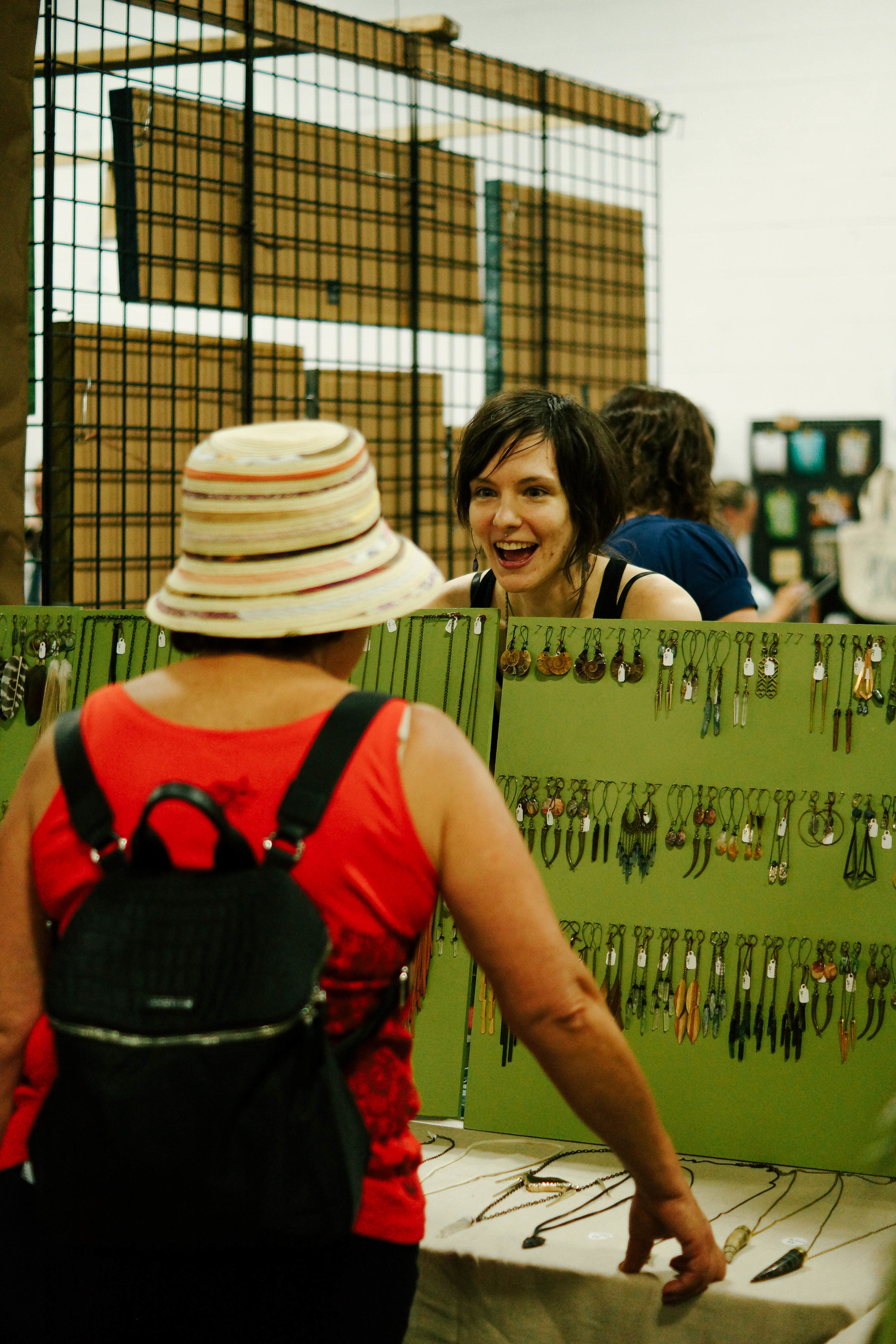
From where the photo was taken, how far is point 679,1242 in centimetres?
129

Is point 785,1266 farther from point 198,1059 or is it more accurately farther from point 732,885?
point 198,1059

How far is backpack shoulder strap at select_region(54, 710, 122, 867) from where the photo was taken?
1.03 meters

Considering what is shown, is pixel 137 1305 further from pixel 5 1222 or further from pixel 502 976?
pixel 502 976

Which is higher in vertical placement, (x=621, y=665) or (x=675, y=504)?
(x=675, y=504)

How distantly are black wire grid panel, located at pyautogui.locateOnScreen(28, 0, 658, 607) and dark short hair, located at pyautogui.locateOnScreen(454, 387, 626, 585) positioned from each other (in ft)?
4.15

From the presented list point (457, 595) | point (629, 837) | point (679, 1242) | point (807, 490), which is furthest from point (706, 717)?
point (807, 490)

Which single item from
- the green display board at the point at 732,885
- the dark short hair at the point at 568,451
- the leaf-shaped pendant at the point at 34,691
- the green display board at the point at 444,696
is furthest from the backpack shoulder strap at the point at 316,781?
the leaf-shaped pendant at the point at 34,691

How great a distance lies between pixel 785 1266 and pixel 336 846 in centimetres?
84

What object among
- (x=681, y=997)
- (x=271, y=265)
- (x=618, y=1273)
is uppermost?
(x=271, y=265)

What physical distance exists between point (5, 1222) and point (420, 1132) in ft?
2.40

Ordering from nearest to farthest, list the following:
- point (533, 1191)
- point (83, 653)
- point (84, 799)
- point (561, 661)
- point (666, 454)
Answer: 1. point (84, 799)
2. point (533, 1191)
3. point (561, 661)
4. point (83, 653)
5. point (666, 454)

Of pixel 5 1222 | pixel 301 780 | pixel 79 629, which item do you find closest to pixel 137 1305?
pixel 5 1222

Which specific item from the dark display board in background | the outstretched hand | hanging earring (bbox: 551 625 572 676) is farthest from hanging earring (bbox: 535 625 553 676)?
the dark display board in background

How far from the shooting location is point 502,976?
1.08 m
